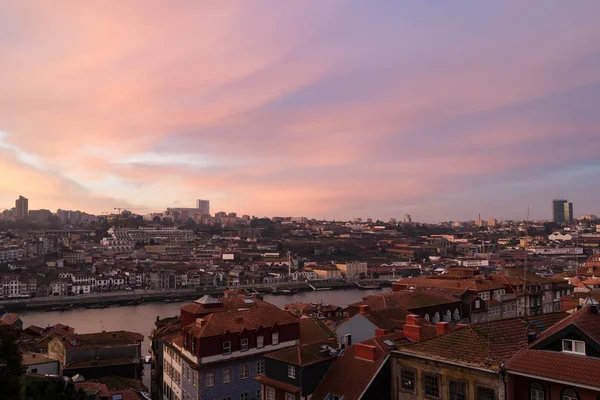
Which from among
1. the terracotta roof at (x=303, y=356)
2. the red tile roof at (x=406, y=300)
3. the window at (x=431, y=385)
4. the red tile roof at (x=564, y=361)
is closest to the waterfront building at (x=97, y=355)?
the red tile roof at (x=406, y=300)

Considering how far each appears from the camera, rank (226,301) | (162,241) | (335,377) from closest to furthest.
→ (335,377)
(226,301)
(162,241)

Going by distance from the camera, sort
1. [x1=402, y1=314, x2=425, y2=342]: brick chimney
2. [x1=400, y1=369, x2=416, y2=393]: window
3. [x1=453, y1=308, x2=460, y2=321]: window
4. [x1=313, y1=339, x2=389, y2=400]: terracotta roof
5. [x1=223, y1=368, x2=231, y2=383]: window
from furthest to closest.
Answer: [x1=453, y1=308, x2=460, y2=321]: window → [x1=223, y1=368, x2=231, y2=383]: window → [x1=402, y1=314, x2=425, y2=342]: brick chimney → [x1=313, y1=339, x2=389, y2=400]: terracotta roof → [x1=400, y1=369, x2=416, y2=393]: window

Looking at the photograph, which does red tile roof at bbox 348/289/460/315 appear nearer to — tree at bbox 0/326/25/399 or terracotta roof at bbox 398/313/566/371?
terracotta roof at bbox 398/313/566/371

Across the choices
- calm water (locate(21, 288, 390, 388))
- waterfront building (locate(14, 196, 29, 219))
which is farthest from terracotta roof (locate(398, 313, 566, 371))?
waterfront building (locate(14, 196, 29, 219))

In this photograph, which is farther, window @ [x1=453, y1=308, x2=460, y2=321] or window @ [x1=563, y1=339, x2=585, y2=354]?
window @ [x1=453, y1=308, x2=460, y2=321]

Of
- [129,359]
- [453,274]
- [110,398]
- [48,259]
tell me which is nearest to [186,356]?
[110,398]

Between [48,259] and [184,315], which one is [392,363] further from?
[48,259]
